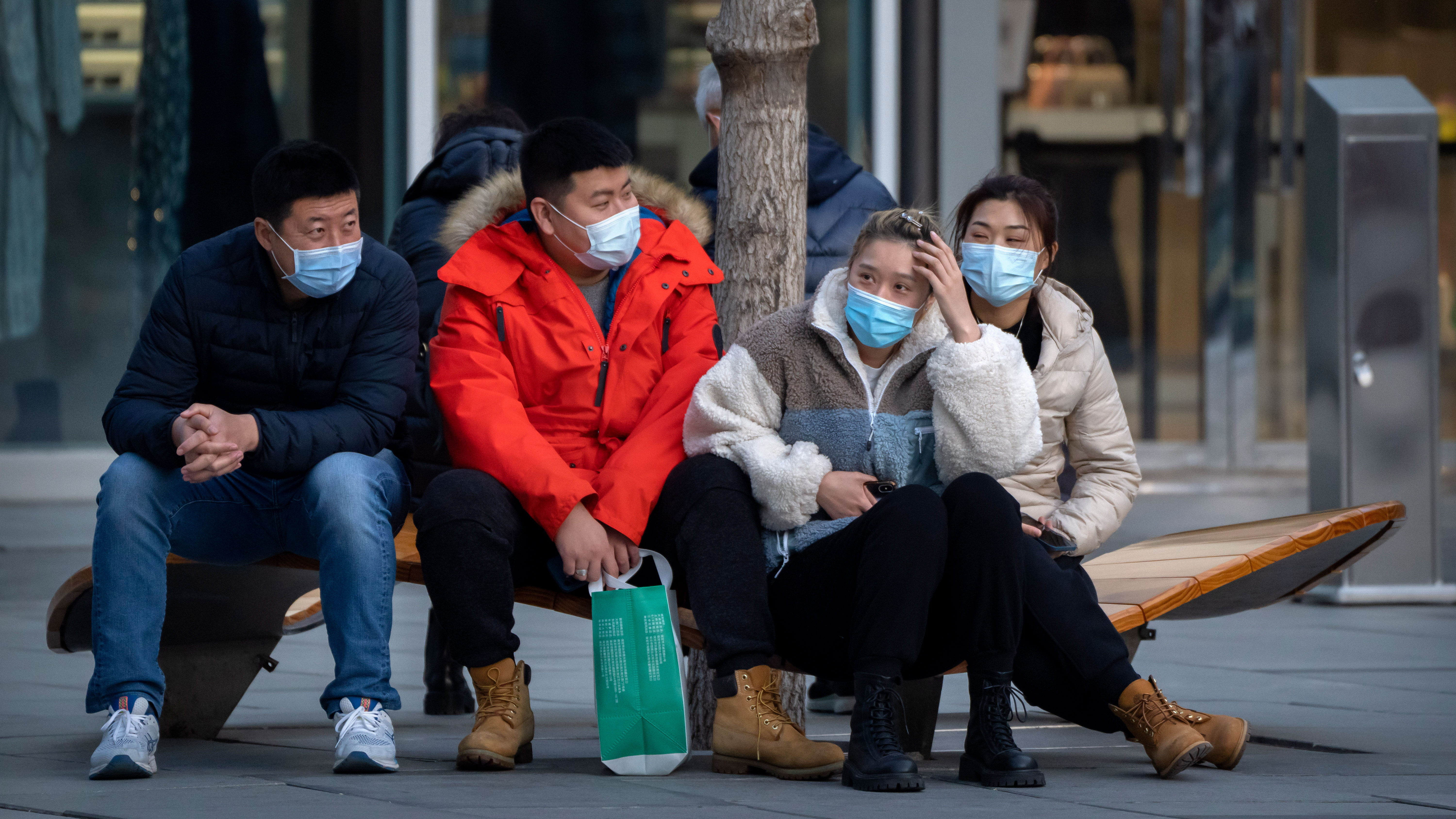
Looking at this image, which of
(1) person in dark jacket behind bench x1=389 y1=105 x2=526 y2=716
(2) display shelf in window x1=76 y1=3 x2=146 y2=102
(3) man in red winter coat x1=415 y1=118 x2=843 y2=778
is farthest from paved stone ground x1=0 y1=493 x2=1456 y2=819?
(2) display shelf in window x1=76 y1=3 x2=146 y2=102

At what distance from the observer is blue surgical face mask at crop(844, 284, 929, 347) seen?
380cm

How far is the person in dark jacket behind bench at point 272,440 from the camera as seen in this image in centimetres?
371

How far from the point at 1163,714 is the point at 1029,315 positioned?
1.08m

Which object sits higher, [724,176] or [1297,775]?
[724,176]

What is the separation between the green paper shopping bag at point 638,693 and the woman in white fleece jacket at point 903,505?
218 millimetres

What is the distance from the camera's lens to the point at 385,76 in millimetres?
10586

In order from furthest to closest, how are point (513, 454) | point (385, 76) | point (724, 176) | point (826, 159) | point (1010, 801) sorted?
point (385, 76) → point (826, 159) → point (724, 176) → point (513, 454) → point (1010, 801)

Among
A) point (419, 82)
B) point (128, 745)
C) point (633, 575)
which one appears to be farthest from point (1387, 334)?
point (419, 82)

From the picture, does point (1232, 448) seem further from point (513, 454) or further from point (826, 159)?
point (513, 454)

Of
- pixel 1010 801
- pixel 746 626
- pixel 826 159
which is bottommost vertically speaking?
pixel 1010 801

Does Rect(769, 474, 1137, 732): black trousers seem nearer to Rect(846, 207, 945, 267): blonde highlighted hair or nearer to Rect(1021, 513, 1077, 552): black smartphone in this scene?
Rect(1021, 513, 1077, 552): black smartphone

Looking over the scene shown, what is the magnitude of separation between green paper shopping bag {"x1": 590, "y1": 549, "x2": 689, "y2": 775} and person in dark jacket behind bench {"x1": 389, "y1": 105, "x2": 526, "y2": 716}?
98cm

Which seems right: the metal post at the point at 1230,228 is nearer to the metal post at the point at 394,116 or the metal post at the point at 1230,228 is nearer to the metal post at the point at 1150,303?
the metal post at the point at 1150,303

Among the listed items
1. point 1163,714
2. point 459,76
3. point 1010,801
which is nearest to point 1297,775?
point 1163,714
